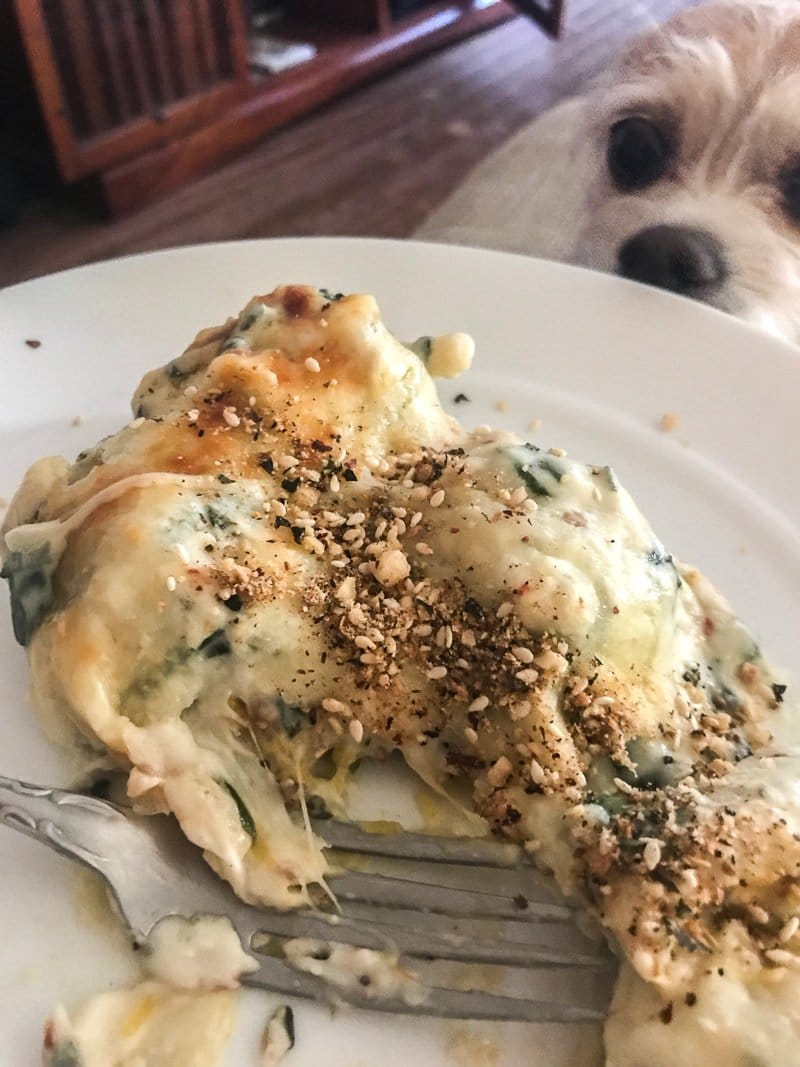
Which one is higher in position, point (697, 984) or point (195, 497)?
point (195, 497)

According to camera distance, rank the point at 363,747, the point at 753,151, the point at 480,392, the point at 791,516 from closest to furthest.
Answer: the point at 363,747
the point at 791,516
the point at 480,392
the point at 753,151

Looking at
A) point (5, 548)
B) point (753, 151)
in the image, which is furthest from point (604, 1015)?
point (753, 151)

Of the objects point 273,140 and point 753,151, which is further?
point 273,140

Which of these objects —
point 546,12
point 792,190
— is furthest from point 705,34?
point 546,12

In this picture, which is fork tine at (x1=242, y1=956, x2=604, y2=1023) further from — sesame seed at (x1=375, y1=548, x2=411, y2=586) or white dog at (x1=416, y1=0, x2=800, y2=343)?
white dog at (x1=416, y1=0, x2=800, y2=343)

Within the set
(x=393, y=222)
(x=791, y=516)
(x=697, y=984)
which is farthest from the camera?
(x=393, y=222)

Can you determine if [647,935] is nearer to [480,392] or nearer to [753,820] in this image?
[753,820]
